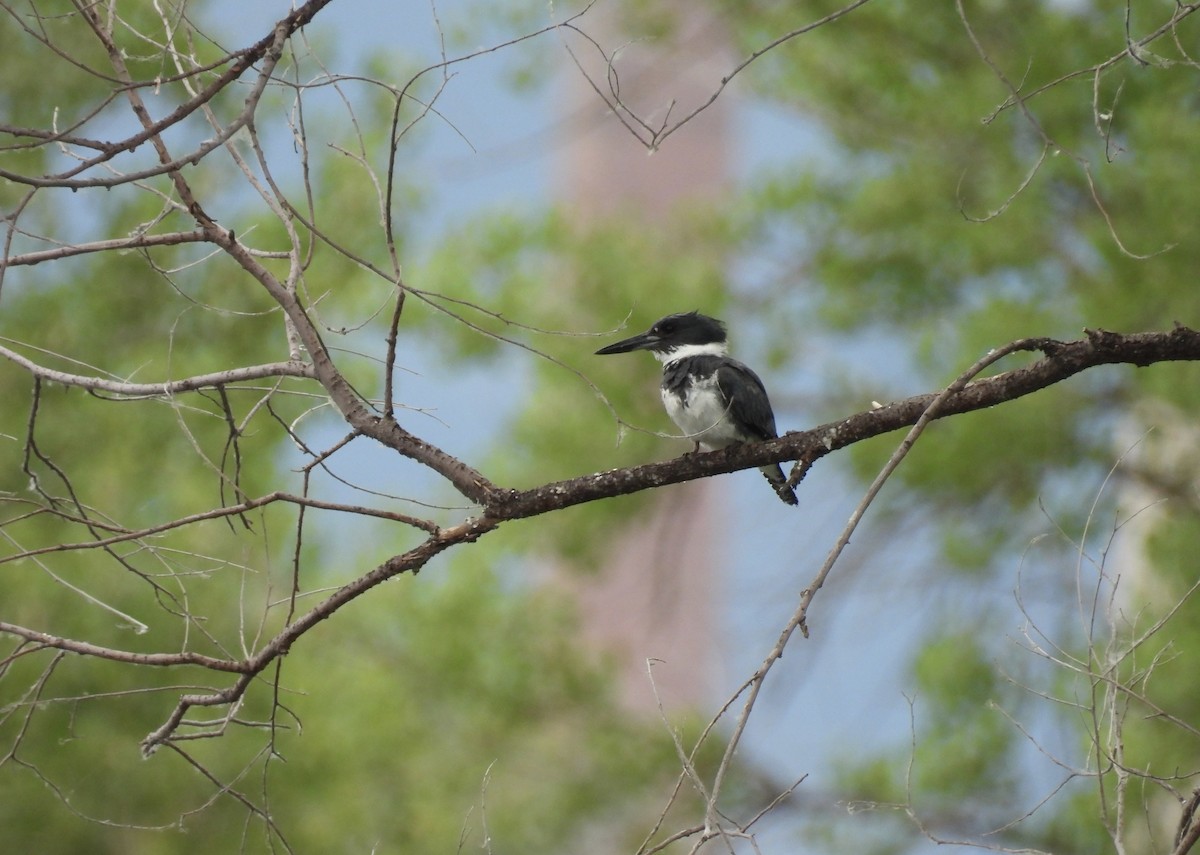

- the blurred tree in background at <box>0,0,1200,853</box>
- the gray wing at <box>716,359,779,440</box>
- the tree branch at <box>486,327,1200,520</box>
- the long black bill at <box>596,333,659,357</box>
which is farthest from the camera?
the blurred tree in background at <box>0,0,1200,853</box>

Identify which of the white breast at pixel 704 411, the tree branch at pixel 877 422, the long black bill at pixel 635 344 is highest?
the long black bill at pixel 635 344

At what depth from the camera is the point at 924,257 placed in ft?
22.1

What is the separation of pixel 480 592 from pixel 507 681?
1.45m

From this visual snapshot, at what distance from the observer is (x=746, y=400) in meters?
3.47

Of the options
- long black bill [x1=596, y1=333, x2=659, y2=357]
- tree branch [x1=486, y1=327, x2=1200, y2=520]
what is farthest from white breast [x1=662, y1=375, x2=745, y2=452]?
tree branch [x1=486, y1=327, x2=1200, y2=520]

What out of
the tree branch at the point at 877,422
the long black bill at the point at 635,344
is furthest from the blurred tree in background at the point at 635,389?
the tree branch at the point at 877,422

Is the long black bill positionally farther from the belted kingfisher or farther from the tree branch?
the tree branch

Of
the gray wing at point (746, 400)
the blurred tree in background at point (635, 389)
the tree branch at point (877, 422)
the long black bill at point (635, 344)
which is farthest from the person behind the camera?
the blurred tree in background at point (635, 389)

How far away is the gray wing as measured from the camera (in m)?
3.45

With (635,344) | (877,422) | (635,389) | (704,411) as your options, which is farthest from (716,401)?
(635,389)

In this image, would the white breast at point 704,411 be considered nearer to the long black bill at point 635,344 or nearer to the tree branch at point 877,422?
the long black bill at point 635,344

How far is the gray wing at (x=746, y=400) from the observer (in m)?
3.45

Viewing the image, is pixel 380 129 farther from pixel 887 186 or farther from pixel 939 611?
pixel 939 611

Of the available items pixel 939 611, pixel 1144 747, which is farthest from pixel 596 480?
pixel 939 611
